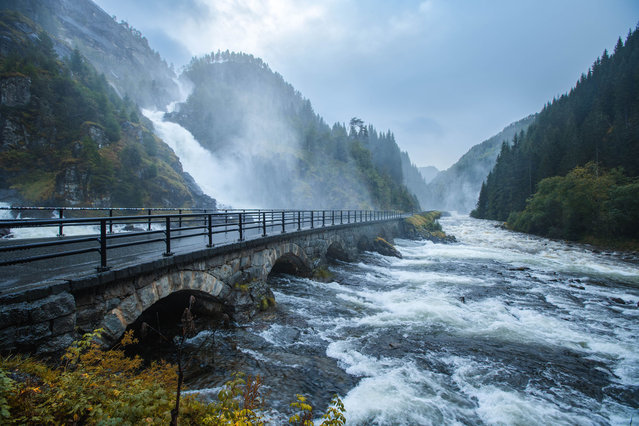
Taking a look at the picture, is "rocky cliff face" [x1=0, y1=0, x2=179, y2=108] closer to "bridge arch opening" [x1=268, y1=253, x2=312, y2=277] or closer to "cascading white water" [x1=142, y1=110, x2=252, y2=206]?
"cascading white water" [x1=142, y1=110, x2=252, y2=206]

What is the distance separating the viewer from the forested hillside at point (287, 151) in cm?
7762

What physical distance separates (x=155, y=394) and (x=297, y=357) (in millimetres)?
4166

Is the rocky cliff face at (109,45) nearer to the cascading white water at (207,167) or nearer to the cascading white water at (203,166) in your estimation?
the cascading white water at (207,167)

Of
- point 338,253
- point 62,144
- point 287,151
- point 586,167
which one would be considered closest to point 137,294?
point 338,253

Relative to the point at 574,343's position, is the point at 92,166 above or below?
above

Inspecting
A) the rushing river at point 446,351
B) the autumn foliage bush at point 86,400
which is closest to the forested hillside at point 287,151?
the rushing river at point 446,351

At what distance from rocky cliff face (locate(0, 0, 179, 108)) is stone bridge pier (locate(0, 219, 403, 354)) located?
104 metres

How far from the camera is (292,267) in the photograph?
1479 centimetres

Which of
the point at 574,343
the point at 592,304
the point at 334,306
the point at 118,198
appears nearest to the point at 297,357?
the point at 334,306

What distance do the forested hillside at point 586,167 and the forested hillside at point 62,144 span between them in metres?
54.8

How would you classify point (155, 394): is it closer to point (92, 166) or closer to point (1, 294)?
point (1, 294)

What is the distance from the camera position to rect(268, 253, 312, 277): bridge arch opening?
14.1 metres

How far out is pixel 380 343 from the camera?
810cm

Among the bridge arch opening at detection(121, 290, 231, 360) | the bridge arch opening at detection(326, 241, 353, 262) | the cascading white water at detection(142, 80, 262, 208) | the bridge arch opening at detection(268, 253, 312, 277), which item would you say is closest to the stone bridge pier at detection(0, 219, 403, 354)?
the bridge arch opening at detection(121, 290, 231, 360)
